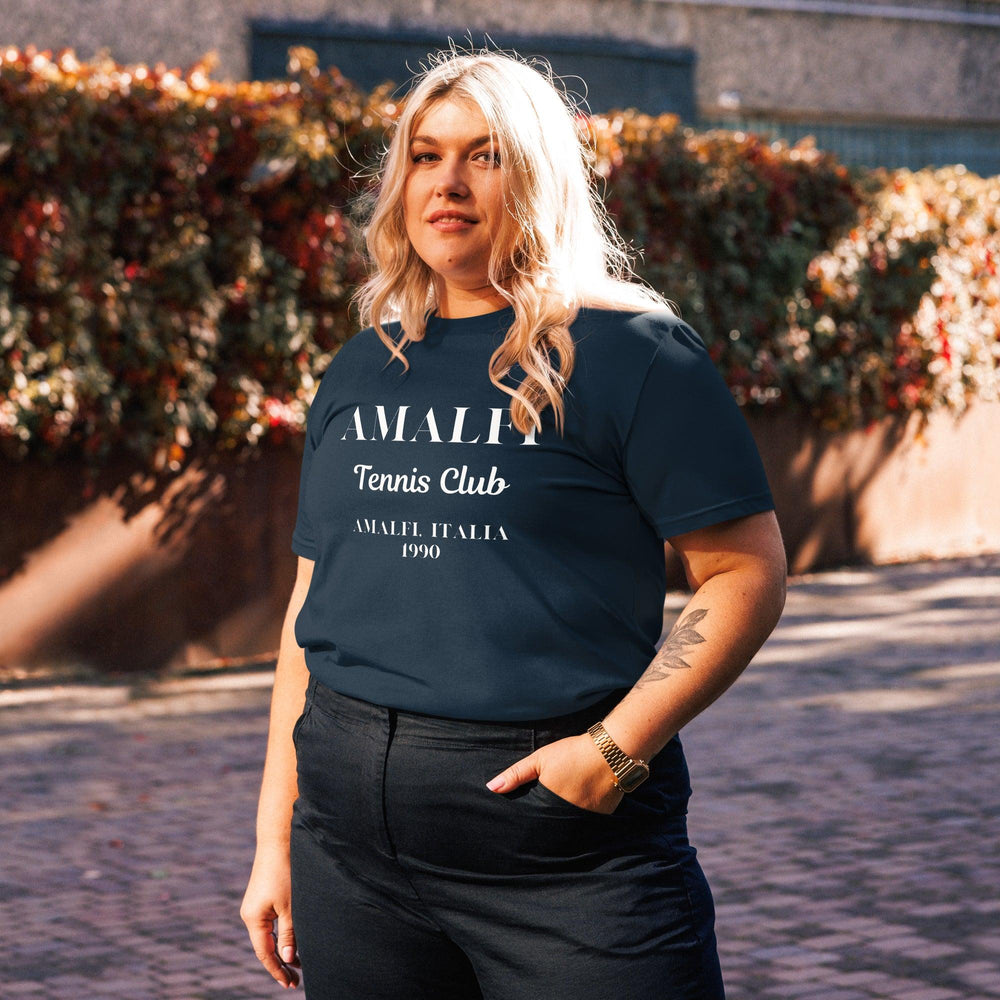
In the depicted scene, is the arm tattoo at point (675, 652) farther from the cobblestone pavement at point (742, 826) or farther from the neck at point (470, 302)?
the cobblestone pavement at point (742, 826)

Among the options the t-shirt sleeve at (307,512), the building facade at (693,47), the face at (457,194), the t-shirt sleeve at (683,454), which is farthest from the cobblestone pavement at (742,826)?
the building facade at (693,47)

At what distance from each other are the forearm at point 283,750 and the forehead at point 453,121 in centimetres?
75

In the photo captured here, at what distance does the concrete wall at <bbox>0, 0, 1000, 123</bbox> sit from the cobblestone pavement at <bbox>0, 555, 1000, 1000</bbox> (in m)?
7.04

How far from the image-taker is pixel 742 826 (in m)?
5.90

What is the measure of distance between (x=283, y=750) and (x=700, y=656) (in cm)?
71

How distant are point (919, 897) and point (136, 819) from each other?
113 inches

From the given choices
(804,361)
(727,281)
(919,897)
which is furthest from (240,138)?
(919,897)

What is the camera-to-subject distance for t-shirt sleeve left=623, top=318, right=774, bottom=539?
2.04 metres

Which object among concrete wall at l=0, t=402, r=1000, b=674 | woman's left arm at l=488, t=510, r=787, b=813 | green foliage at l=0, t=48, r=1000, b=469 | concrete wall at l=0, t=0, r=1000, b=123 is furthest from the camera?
concrete wall at l=0, t=0, r=1000, b=123

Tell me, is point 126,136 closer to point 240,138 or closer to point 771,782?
point 240,138

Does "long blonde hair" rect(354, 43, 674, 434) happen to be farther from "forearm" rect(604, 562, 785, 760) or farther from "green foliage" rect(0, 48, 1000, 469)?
"green foliage" rect(0, 48, 1000, 469)

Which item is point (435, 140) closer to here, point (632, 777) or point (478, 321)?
point (478, 321)

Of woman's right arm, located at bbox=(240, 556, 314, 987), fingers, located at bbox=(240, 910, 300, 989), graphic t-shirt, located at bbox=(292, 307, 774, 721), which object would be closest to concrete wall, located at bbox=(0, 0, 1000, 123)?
woman's right arm, located at bbox=(240, 556, 314, 987)

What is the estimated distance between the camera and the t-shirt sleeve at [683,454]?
204 cm
